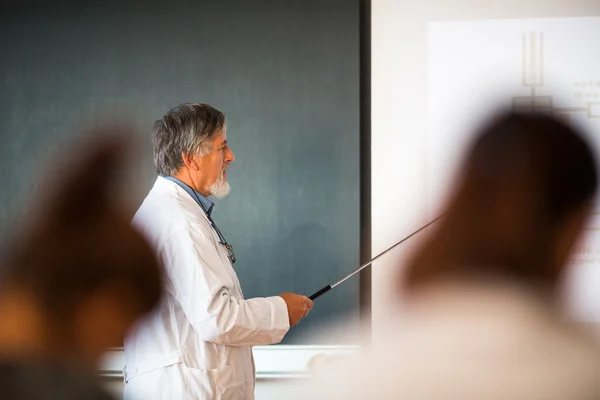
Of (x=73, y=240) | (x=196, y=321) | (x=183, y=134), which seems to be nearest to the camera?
(x=73, y=240)

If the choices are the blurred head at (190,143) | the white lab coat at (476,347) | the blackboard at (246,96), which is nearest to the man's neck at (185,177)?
the blurred head at (190,143)

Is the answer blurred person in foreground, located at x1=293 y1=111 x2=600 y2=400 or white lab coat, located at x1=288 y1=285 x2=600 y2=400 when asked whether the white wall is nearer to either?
white lab coat, located at x1=288 y1=285 x2=600 y2=400

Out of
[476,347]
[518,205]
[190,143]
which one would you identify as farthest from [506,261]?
[190,143]

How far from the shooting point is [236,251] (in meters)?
2.75

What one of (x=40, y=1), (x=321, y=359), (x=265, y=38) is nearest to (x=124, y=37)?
(x=40, y=1)

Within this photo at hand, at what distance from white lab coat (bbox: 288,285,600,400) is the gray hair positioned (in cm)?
125

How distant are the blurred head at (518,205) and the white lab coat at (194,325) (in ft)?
3.86

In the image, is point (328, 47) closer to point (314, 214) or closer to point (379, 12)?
point (379, 12)

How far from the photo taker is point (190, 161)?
190 centimetres

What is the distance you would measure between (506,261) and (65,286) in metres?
0.26

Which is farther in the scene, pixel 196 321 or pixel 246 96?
pixel 246 96

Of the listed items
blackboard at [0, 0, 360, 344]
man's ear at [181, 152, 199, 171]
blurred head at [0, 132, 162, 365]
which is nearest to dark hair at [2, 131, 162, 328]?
blurred head at [0, 132, 162, 365]

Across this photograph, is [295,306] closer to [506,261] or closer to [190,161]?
[190,161]

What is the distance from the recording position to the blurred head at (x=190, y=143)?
1892mm
